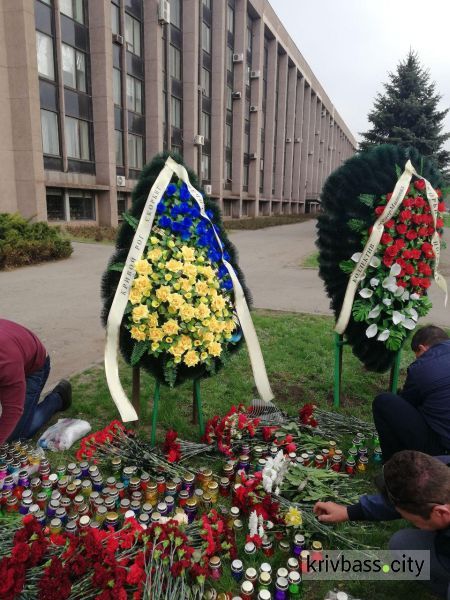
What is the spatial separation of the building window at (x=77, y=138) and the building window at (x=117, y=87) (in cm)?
244

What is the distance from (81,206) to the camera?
20219 mm

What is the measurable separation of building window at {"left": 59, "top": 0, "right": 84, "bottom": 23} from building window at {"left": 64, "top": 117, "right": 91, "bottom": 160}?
4.00m

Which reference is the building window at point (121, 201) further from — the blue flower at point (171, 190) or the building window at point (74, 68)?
the blue flower at point (171, 190)

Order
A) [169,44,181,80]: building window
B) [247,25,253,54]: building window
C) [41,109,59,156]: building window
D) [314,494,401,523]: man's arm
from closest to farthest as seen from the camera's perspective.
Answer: [314,494,401,523]: man's arm → [41,109,59,156]: building window → [169,44,181,80]: building window → [247,25,253,54]: building window

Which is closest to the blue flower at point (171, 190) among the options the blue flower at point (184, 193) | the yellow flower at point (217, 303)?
the blue flower at point (184, 193)

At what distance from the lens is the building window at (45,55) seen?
55.3ft

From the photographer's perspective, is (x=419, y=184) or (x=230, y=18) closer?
(x=419, y=184)

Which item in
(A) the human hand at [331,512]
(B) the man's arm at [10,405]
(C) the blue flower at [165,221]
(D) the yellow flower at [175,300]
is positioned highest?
(C) the blue flower at [165,221]

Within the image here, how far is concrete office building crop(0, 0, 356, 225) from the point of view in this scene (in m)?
16.1

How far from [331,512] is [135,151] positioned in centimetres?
2303

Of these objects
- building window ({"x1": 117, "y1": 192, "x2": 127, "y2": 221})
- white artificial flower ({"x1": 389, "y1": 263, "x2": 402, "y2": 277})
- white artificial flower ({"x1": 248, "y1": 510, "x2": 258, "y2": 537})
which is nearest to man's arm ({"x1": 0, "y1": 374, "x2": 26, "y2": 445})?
white artificial flower ({"x1": 248, "y1": 510, "x2": 258, "y2": 537})

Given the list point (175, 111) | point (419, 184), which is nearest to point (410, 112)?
point (175, 111)

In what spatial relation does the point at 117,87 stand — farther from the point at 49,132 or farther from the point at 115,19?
the point at 49,132

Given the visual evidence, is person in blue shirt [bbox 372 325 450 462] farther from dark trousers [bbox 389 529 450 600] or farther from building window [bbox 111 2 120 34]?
building window [bbox 111 2 120 34]
